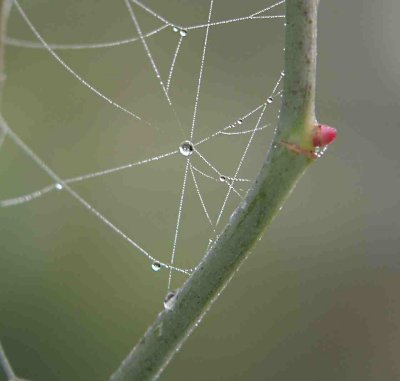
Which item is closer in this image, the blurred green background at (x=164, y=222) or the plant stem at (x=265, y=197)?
the plant stem at (x=265, y=197)

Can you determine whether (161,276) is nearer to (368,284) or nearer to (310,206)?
(310,206)

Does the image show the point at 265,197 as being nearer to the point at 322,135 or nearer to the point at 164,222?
the point at 322,135

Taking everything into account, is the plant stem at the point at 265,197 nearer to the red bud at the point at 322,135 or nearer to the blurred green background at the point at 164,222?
the red bud at the point at 322,135

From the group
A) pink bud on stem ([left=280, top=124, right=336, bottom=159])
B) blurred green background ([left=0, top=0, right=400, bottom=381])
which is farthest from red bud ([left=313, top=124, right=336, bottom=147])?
blurred green background ([left=0, top=0, right=400, bottom=381])

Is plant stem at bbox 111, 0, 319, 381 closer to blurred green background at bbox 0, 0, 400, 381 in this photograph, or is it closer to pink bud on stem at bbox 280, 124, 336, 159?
pink bud on stem at bbox 280, 124, 336, 159

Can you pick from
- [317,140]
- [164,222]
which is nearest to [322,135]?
[317,140]

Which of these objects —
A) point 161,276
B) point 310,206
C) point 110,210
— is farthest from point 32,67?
point 310,206

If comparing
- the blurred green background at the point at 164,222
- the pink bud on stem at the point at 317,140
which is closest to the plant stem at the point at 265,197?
the pink bud on stem at the point at 317,140
